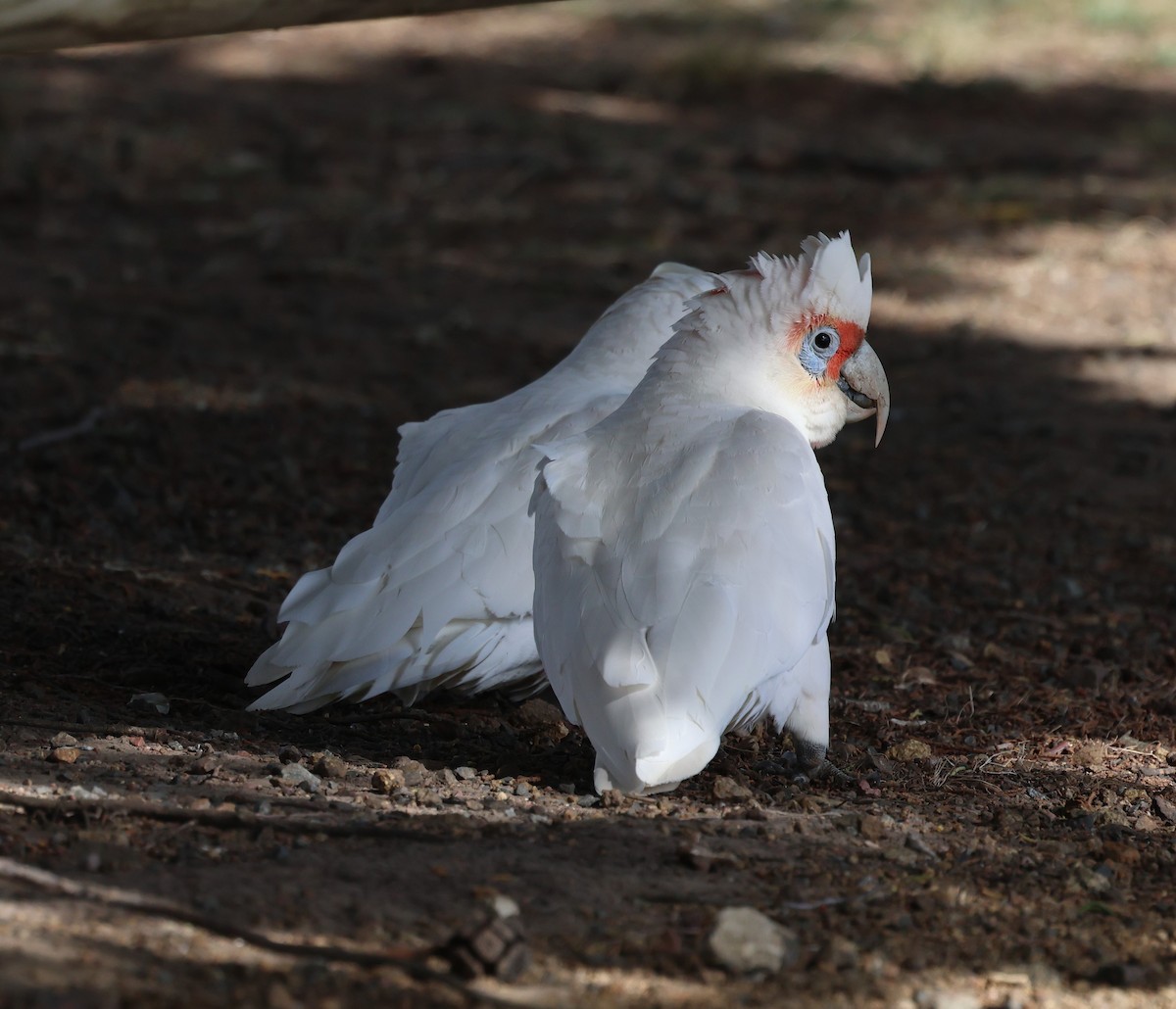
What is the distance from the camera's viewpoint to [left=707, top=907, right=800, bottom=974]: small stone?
216 cm

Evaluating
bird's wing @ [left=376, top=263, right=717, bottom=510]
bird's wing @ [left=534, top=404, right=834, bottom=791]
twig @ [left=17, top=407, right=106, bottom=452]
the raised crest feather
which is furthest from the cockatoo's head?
twig @ [left=17, top=407, right=106, bottom=452]

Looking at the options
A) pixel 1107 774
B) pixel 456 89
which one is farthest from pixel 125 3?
pixel 456 89

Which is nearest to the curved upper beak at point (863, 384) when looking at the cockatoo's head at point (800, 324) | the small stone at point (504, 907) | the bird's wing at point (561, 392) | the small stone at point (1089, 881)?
the cockatoo's head at point (800, 324)

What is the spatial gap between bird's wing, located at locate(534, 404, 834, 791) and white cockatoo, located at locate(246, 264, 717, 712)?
34cm

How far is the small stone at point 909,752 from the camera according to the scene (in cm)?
325

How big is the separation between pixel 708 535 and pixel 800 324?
2.07ft

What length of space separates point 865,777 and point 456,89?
8.39 metres

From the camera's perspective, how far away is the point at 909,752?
3268 millimetres

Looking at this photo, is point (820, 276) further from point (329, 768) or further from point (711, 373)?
point (329, 768)

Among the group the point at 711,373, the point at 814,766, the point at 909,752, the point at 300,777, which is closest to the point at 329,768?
the point at 300,777

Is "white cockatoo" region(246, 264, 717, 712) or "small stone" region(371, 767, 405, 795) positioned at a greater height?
"white cockatoo" region(246, 264, 717, 712)

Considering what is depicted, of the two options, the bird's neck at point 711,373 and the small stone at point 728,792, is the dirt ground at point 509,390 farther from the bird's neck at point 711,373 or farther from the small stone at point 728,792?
the bird's neck at point 711,373

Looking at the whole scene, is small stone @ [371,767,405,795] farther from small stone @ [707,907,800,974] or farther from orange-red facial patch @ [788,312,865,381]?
orange-red facial patch @ [788,312,865,381]

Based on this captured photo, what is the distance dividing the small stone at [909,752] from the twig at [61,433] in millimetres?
3022
